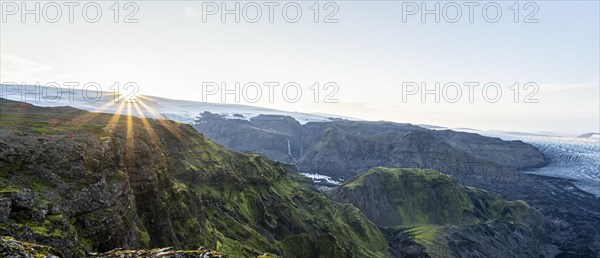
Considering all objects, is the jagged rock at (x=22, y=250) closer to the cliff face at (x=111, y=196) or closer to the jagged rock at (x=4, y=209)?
the cliff face at (x=111, y=196)

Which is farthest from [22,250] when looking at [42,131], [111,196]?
[42,131]

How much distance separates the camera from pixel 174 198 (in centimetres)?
6259

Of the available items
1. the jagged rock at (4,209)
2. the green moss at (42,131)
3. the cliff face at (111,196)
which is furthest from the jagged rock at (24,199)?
the green moss at (42,131)

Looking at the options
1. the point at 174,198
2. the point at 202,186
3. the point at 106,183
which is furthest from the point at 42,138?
the point at 202,186

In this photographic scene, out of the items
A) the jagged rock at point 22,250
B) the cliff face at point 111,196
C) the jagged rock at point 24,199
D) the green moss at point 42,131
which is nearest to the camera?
the jagged rock at point 22,250

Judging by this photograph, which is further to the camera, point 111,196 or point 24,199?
point 111,196

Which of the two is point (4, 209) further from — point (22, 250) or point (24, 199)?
point (22, 250)

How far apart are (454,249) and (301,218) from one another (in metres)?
82.9

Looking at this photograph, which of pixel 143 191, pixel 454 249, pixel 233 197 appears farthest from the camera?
pixel 454 249

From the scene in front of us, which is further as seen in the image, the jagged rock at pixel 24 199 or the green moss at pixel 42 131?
the green moss at pixel 42 131

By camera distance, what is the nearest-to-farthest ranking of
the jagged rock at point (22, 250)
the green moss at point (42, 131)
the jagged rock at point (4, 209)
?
the jagged rock at point (22, 250) → the jagged rock at point (4, 209) → the green moss at point (42, 131)

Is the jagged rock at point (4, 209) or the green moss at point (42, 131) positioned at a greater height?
the green moss at point (42, 131)

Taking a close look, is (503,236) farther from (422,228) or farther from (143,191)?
(143,191)

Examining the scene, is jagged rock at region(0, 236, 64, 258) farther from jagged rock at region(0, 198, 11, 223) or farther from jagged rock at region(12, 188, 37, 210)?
jagged rock at region(12, 188, 37, 210)
